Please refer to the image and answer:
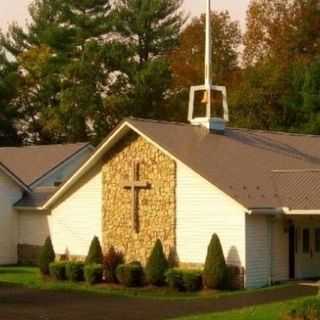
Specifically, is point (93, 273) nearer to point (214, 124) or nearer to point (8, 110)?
point (214, 124)

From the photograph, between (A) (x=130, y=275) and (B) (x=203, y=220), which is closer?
(A) (x=130, y=275)

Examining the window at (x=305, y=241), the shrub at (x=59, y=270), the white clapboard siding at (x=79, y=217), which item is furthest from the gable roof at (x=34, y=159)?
the window at (x=305, y=241)

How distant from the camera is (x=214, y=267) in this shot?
29.9 m

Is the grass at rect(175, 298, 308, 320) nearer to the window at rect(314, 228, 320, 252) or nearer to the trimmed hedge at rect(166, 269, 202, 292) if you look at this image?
the trimmed hedge at rect(166, 269, 202, 292)

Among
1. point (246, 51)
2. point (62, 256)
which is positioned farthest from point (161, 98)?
point (62, 256)

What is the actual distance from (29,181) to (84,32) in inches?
1024

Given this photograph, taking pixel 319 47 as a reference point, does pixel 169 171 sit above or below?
below

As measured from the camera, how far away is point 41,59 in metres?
69.6

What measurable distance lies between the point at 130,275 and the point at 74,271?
2.68 metres

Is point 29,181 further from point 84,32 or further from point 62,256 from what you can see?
point 84,32

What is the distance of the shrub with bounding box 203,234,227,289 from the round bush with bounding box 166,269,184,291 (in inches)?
30.5

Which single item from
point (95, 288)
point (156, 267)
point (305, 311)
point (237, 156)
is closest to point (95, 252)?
point (95, 288)

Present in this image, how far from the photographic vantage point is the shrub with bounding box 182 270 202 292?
1180 inches

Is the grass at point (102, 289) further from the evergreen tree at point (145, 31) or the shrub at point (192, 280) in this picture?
the evergreen tree at point (145, 31)
